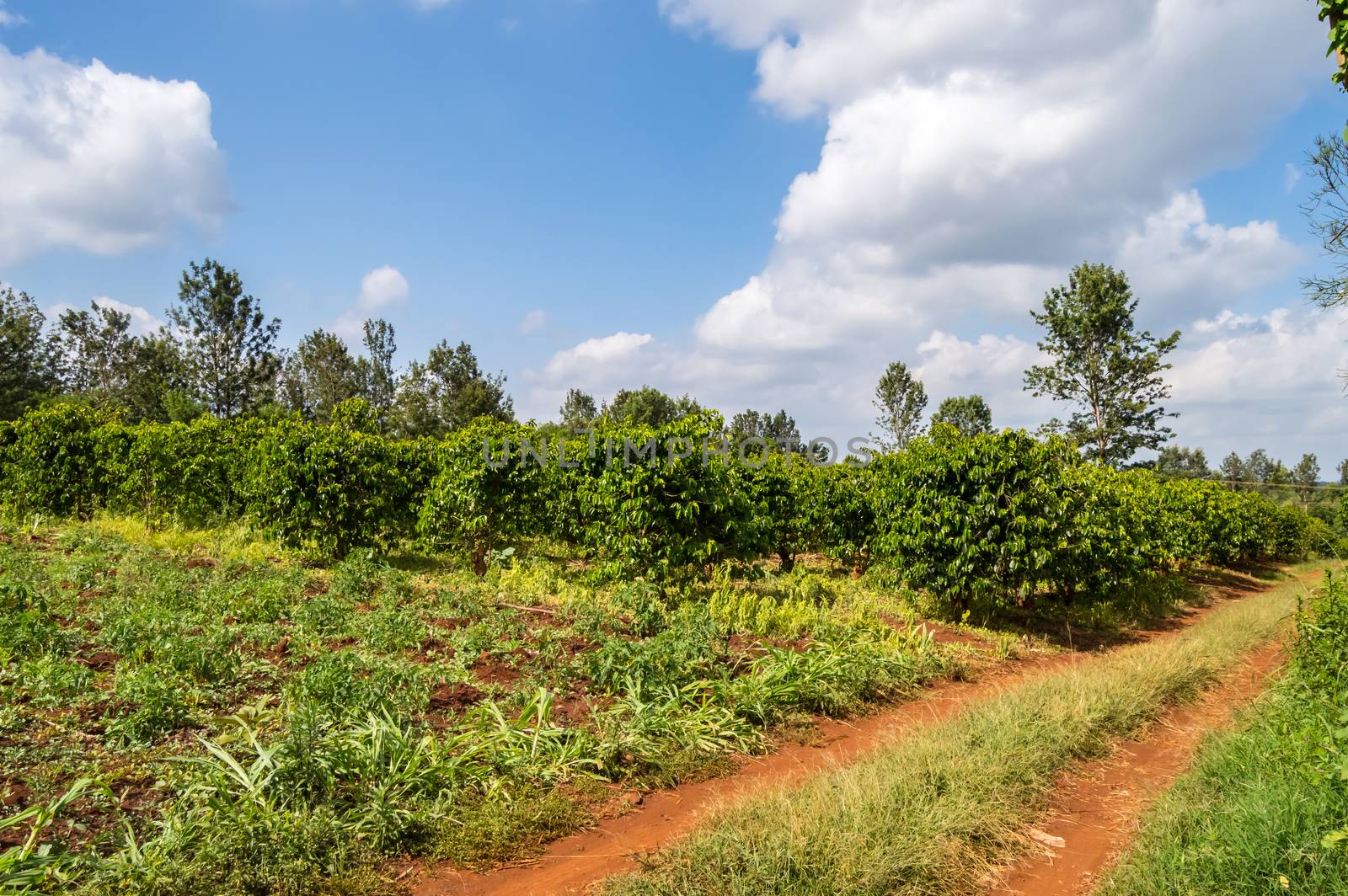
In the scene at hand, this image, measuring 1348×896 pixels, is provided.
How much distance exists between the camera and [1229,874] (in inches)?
122

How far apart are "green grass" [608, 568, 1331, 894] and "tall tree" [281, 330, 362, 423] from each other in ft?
138

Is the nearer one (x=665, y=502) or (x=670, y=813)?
(x=670, y=813)

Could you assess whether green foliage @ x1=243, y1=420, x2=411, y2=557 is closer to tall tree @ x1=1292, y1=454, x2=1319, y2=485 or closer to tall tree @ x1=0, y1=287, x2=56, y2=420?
tall tree @ x1=0, y1=287, x2=56, y2=420

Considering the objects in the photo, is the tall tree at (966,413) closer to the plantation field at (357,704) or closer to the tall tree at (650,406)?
the tall tree at (650,406)

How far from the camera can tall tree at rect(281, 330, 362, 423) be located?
42000 millimetres

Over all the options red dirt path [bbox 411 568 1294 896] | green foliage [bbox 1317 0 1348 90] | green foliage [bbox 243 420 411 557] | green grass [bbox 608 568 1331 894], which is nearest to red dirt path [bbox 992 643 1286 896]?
green grass [bbox 608 568 1331 894]

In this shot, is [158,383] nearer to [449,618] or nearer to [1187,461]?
[449,618]

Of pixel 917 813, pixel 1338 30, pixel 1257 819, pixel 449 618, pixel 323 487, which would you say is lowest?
pixel 917 813

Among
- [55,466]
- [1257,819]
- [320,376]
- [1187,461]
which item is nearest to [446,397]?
[320,376]

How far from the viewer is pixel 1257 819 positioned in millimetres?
3381

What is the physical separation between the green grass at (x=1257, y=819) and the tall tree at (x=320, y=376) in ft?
141

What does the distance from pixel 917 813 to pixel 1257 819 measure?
156 centimetres

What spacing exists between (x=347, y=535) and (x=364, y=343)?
120ft

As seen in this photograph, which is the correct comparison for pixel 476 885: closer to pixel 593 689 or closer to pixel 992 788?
pixel 593 689
